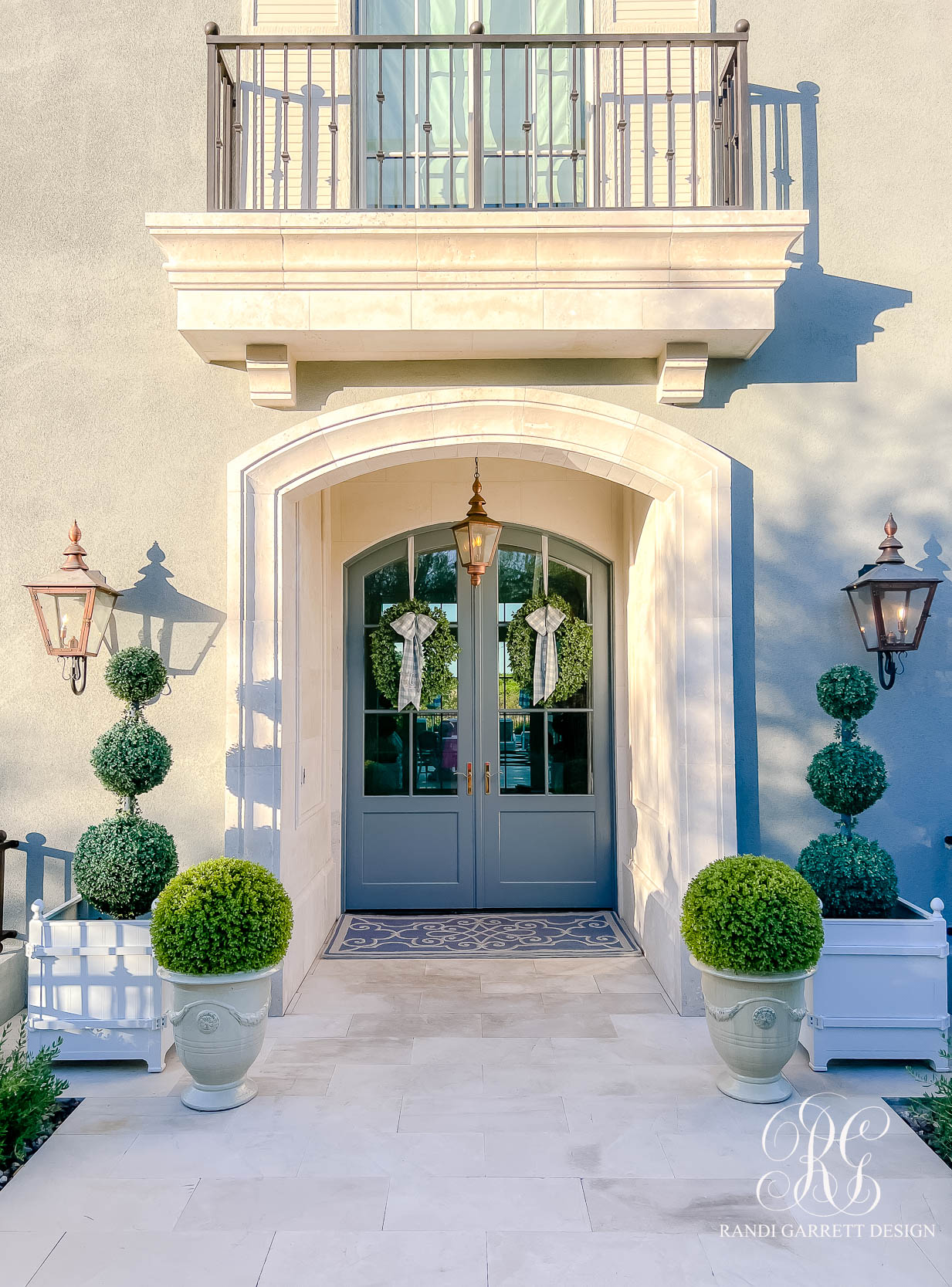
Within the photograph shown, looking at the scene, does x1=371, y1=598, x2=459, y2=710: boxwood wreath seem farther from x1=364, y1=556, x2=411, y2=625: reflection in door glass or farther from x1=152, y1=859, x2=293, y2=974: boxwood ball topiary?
x1=152, y1=859, x2=293, y2=974: boxwood ball topiary

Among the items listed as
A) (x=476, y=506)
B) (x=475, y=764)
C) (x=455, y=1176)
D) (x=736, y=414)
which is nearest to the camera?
(x=455, y=1176)

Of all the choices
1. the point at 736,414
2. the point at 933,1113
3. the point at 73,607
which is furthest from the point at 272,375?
the point at 933,1113

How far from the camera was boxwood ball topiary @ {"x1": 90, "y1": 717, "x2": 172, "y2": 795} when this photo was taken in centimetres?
407

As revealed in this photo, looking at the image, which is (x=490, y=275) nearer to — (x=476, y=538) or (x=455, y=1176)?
(x=476, y=538)

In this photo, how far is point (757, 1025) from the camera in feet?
11.6

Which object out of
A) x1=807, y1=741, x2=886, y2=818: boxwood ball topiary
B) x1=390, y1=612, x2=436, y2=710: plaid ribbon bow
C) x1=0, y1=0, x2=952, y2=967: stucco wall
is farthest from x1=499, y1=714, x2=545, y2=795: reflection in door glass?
x1=807, y1=741, x2=886, y2=818: boxwood ball topiary

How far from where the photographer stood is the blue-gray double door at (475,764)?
643cm

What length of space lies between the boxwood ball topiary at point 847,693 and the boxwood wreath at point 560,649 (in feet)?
7.45

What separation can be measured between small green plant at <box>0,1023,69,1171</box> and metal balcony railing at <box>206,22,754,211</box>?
12.6 feet

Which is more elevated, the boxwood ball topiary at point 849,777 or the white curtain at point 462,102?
the white curtain at point 462,102

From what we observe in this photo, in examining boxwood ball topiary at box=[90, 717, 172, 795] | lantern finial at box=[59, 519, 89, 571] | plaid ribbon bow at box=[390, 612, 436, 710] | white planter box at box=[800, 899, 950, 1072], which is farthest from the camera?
plaid ribbon bow at box=[390, 612, 436, 710]

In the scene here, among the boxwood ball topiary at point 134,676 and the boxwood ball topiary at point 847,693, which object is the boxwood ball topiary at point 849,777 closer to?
the boxwood ball topiary at point 847,693

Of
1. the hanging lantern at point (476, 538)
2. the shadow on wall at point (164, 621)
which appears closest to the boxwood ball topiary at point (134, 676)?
the shadow on wall at point (164, 621)

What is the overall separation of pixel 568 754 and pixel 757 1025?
10.1ft
